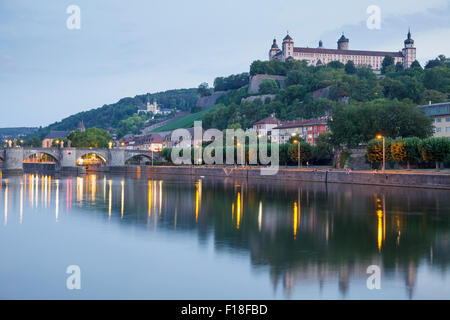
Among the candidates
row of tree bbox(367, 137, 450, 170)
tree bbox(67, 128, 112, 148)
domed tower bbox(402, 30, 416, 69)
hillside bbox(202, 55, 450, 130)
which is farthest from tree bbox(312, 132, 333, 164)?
domed tower bbox(402, 30, 416, 69)

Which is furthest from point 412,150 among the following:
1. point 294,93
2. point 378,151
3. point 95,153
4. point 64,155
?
point 294,93

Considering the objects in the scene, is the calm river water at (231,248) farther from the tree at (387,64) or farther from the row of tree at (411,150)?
the tree at (387,64)

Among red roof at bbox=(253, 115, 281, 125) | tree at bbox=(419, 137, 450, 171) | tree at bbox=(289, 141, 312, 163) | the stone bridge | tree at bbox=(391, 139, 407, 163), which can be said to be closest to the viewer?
tree at bbox=(419, 137, 450, 171)

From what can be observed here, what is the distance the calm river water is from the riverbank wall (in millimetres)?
3104

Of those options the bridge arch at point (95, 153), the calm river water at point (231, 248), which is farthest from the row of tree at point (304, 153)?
the bridge arch at point (95, 153)

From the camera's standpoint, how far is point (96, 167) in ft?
266

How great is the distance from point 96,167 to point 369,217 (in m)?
64.3

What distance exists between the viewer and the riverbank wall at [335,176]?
31922 millimetres

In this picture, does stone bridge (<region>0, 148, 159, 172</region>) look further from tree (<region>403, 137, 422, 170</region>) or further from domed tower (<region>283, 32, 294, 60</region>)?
domed tower (<region>283, 32, 294, 60</region>)

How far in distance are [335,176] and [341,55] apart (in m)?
104

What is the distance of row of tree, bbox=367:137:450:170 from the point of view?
1441 inches

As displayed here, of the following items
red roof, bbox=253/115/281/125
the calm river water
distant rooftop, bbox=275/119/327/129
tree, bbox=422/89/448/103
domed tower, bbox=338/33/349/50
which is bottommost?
the calm river water
